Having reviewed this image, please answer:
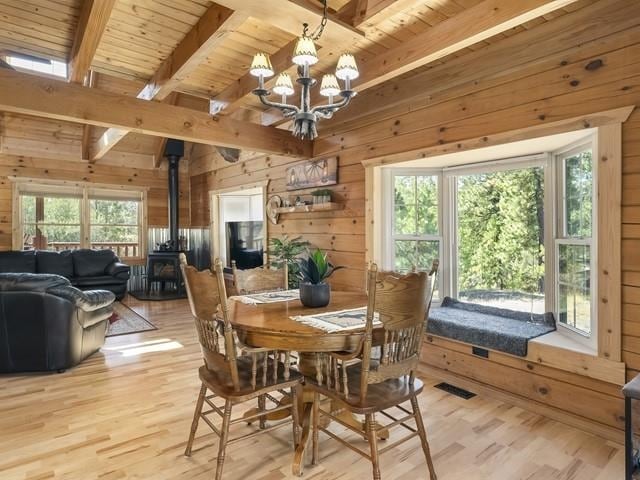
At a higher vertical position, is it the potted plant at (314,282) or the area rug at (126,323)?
the potted plant at (314,282)

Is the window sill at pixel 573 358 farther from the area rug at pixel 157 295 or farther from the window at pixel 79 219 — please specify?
the window at pixel 79 219

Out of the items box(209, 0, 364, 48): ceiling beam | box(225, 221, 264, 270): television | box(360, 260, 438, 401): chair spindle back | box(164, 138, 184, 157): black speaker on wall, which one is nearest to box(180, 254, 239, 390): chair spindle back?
box(360, 260, 438, 401): chair spindle back

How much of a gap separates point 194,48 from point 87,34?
Answer: 0.74 meters

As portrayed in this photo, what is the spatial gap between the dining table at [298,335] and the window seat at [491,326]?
44.6 inches

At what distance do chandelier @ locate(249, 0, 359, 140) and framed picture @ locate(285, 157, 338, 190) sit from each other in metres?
1.81

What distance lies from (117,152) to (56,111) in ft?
15.7

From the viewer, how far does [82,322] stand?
11.2 ft

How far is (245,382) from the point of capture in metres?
1.92

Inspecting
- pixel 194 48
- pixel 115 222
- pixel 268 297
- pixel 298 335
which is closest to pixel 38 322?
pixel 268 297

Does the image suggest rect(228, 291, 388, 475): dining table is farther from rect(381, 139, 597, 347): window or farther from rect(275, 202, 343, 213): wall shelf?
rect(275, 202, 343, 213): wall shelf

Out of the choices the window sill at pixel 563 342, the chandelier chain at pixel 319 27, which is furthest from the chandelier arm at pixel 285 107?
the window sill at pixel 563 342

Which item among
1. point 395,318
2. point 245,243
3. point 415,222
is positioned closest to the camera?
point 395,318

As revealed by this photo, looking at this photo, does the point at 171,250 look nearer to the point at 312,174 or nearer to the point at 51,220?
the point at 51,220

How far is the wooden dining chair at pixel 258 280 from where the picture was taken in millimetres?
2779
